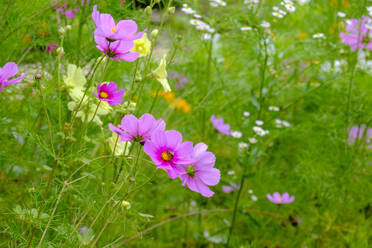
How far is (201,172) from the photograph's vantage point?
58cm

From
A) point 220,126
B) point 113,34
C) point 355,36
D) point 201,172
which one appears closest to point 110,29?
point 113,34

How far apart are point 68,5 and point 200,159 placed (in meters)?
0.70

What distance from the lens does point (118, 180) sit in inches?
28.1

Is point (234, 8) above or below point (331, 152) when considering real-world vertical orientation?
above

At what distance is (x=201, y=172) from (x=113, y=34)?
0.22 metres

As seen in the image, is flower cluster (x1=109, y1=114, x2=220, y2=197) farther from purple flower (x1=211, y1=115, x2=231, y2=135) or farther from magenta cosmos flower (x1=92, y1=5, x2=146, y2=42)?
purple flower (x1=211, y1=115, x2=231, y2=135)

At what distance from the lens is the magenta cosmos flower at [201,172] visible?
568 mm

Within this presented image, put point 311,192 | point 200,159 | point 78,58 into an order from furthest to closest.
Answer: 1. point 311,192
2. point 78,58
3. point 200,159

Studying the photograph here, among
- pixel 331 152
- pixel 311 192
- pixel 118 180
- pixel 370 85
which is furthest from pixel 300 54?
pixel 118 180

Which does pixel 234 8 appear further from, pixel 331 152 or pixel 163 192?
pixel 163 192

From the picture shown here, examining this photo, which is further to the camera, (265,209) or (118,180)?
(265,209)

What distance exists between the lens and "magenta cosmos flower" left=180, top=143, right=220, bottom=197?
0.57 m

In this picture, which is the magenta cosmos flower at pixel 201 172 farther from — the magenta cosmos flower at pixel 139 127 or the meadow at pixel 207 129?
the meadow at pixel 207 129

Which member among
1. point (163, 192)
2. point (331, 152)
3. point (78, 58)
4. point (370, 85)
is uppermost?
point (78, 58)
